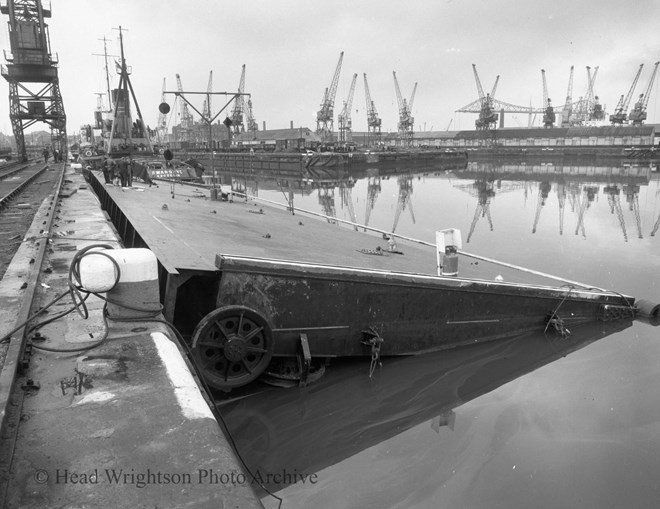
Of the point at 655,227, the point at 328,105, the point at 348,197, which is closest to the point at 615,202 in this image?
the point at 655,227

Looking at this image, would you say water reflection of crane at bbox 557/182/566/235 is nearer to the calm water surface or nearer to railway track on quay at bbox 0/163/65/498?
the calm water surface

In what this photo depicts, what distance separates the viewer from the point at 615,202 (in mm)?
29266

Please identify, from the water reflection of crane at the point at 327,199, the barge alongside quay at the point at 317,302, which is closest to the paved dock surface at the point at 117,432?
the barge alongside quay at the point at 317,302

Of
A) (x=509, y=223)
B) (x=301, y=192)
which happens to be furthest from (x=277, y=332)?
(x=301, y=192)

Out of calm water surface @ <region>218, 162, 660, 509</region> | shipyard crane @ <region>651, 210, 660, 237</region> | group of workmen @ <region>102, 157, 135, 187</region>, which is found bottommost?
calm water surface @ <region>218, 162, 660, 509</region>

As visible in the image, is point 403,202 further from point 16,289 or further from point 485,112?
point 485,112

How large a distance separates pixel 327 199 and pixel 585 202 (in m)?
16.2

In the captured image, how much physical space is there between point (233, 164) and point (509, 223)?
7027 centimetres

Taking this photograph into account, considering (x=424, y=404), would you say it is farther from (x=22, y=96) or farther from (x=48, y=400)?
(x=22, y=96)

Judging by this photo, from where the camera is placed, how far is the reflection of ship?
5.73 metres

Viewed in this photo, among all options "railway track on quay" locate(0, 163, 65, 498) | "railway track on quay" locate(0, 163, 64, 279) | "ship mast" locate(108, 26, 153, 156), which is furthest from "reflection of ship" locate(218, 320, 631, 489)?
"ship mast" locate(108, 26, 153, 156)

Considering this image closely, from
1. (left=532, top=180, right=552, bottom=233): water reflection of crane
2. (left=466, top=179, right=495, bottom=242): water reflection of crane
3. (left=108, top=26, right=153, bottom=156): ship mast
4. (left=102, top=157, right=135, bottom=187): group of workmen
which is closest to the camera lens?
(left=102, top=157, right=135, bottom=187): group of workmen

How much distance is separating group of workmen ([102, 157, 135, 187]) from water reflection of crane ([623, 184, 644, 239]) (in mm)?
19842

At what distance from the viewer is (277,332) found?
6648mm
